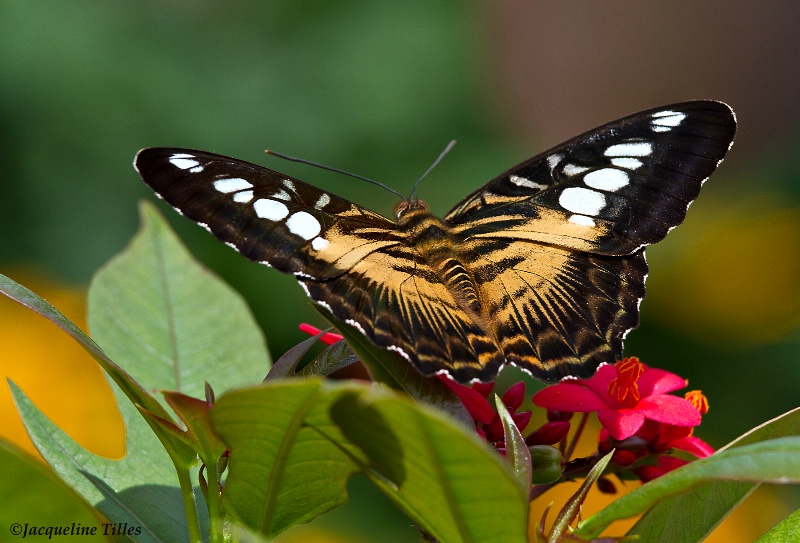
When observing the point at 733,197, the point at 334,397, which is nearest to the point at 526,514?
the point at 334,397

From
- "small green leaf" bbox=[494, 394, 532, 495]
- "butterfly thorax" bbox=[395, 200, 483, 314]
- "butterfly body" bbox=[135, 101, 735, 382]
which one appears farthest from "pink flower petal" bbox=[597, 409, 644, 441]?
"butterfly thorax" bbox=[395, 200, 483, 314]

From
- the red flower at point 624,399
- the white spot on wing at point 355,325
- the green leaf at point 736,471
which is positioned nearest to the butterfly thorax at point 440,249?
the red flower at point 624,399

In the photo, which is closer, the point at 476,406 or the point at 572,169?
the point at 476,406

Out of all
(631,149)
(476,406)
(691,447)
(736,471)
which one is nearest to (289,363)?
(476,406)

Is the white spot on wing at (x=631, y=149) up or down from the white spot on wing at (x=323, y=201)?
up

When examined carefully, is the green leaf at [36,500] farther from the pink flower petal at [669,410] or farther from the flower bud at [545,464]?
the pink flower petal at [669,410]

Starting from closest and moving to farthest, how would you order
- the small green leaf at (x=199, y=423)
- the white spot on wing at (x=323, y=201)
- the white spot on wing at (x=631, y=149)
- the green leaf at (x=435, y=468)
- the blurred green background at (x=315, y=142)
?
the green leaf at (x=435, y=468) < the small green leaf at (x=199, y=423) < the white spot on wing at (x=323, y=201) < the white spot on wing at (x=631, y=149) < the blurred green background at (x=315, y=142)

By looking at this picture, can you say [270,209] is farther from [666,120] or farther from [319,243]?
[666,120]
